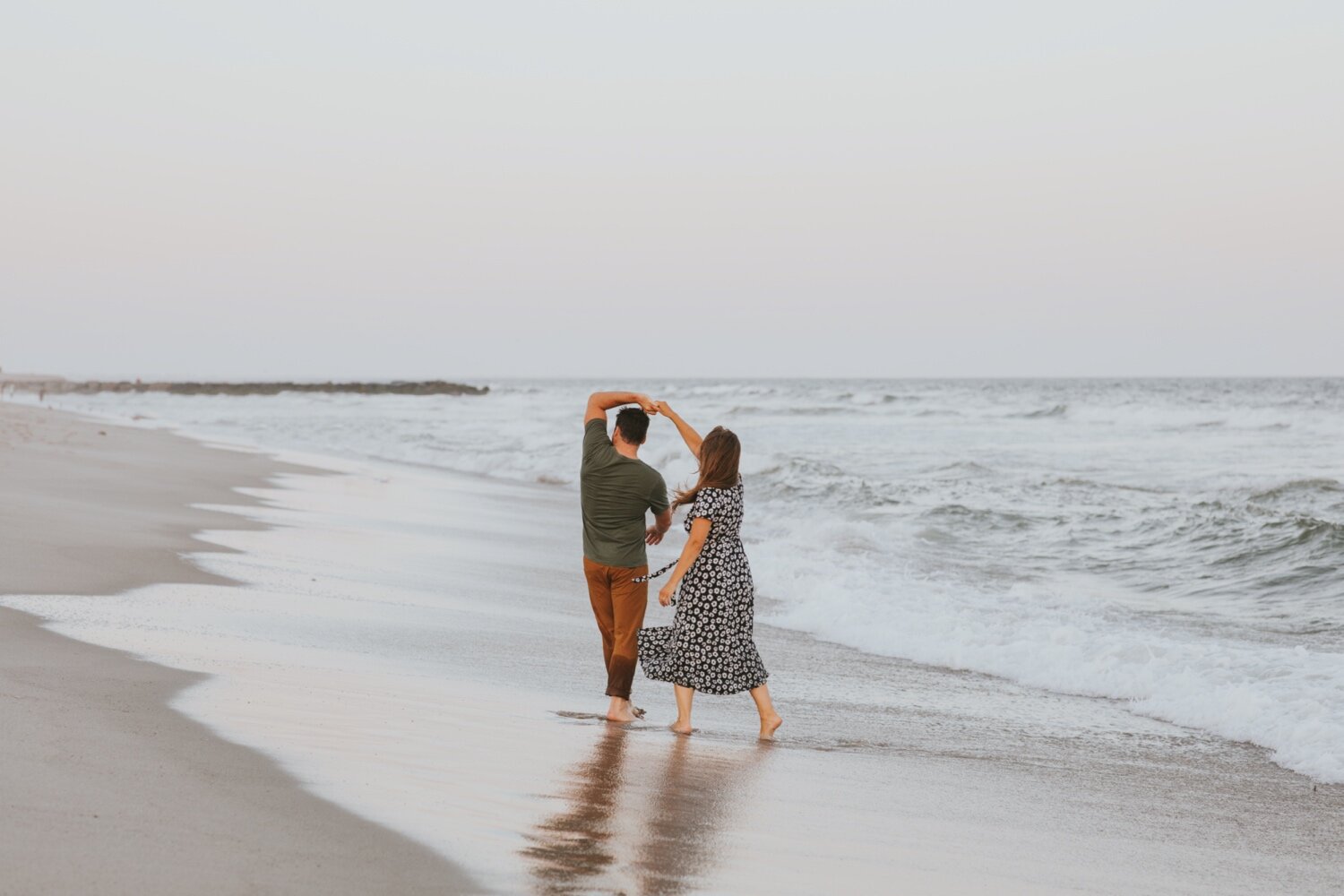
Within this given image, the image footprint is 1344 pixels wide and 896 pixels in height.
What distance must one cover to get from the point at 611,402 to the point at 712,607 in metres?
1.12

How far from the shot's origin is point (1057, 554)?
14.3m

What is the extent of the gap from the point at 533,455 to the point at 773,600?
58.1 feet

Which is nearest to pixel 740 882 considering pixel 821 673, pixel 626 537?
pixel 626 537

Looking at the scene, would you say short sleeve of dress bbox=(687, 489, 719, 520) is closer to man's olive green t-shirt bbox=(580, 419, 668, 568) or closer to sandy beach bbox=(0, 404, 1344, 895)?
man's olive green t-shirt bbox=(580, 419, 668, 568)

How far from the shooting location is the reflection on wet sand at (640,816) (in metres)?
3.57

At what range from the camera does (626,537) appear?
621 cm

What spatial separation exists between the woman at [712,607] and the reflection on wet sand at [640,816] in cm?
32

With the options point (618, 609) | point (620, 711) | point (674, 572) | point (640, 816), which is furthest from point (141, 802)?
point (618, 609)

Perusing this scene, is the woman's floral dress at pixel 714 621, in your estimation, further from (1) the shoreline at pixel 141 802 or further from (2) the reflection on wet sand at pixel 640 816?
(1) the shoreline at pixel 141 802

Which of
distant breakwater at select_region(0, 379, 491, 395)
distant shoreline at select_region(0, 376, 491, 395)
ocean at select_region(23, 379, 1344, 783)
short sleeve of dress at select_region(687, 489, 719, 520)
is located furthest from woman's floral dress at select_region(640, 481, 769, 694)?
distant shoreline at select_region(0, 376, 491, 395)

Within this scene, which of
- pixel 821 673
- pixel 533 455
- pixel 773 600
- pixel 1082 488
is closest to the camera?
pixel 821 673

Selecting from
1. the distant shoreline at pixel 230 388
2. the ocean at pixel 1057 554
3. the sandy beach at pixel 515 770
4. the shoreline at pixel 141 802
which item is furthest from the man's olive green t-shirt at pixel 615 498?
the distant shoreline at pixel 230 388

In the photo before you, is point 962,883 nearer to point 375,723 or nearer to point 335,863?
point 335,863

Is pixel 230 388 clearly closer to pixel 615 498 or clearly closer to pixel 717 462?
pixel 615 498
